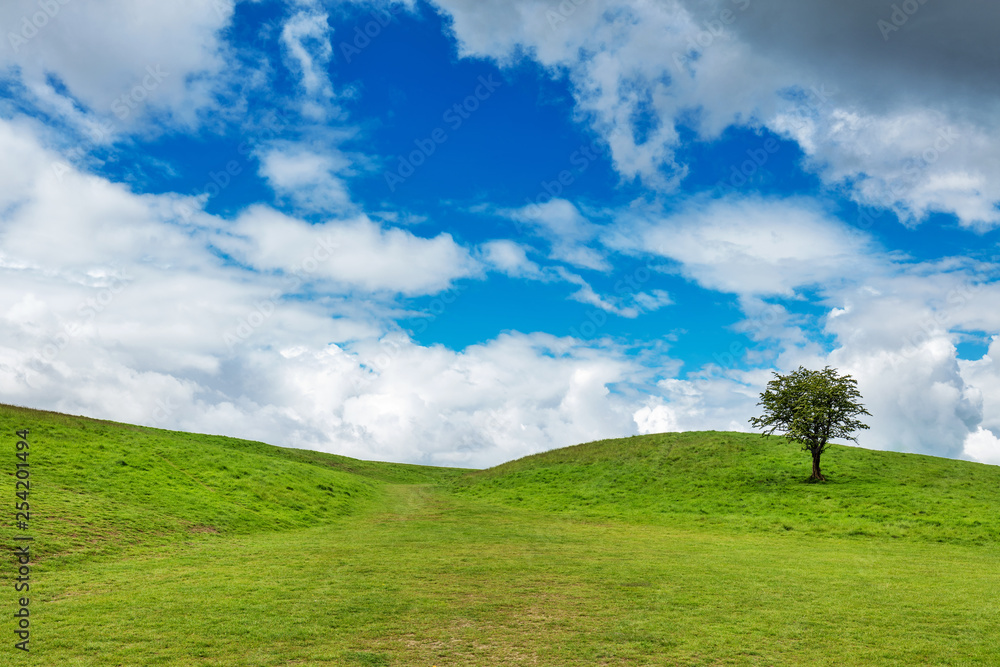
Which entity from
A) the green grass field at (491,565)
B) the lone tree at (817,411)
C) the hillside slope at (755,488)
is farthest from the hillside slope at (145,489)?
the lone tree at (817,411)

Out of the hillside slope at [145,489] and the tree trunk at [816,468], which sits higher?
the tree trunk at [816,468]

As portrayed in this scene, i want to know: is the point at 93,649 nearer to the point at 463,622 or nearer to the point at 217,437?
the point at 463,622

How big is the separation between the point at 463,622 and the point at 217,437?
295 feet

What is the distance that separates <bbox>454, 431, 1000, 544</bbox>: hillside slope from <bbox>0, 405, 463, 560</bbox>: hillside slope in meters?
23.0

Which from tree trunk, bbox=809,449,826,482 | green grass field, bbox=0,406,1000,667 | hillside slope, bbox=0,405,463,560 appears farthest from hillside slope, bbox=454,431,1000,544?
hillside slope, bbox=0,405,463,560

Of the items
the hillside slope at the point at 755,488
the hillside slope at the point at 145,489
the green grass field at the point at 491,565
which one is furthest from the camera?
the hillside slope at the point at 755,488

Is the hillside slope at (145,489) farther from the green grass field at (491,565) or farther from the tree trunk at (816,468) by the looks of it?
the tree trunk at (816,468)

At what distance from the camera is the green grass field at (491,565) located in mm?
16547

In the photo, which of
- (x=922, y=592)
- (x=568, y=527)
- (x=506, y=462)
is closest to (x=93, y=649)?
(x=922, y=592)

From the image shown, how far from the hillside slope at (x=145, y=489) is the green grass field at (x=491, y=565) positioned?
0.26 metres

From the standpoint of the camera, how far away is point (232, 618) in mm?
18547

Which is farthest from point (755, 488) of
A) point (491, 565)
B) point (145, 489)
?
point (145, 489)

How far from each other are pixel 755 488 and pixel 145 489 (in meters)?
56.5

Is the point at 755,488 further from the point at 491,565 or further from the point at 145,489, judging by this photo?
the point at 145,489
